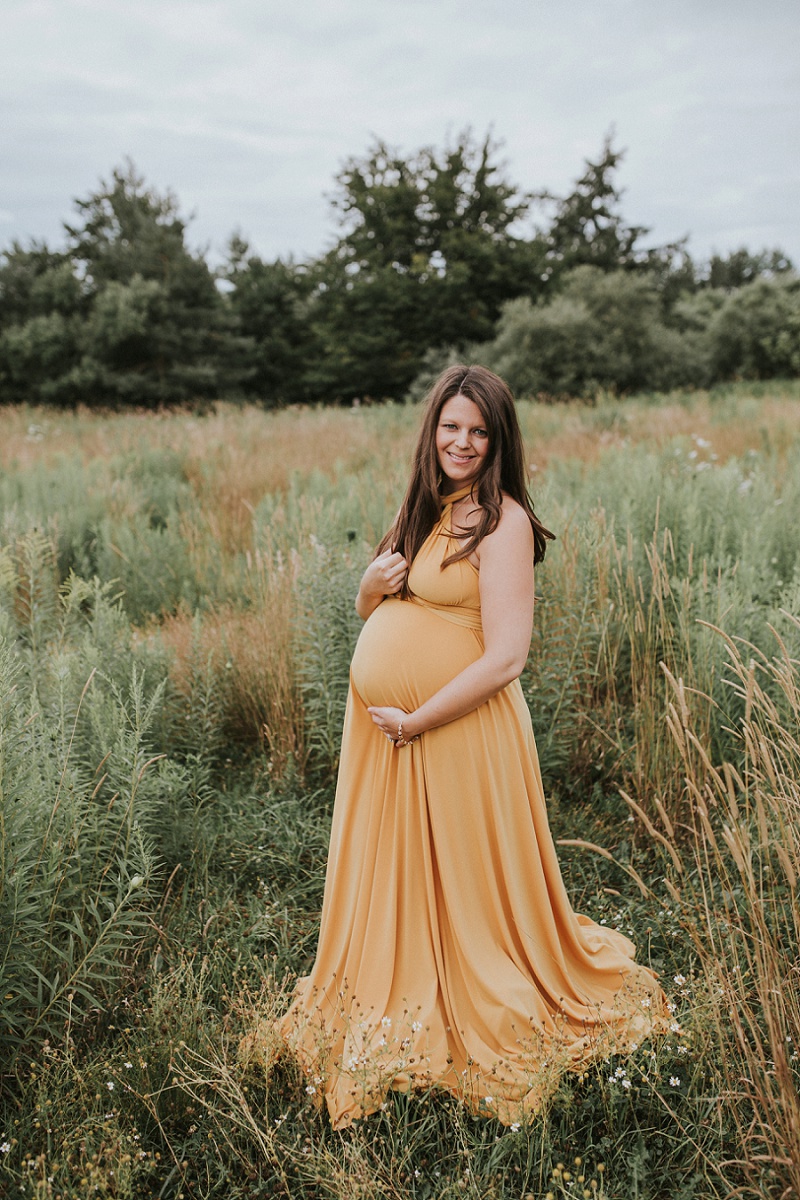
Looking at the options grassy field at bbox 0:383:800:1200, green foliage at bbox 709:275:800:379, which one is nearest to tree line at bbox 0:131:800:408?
green foliage at bbox 709:275:800:379

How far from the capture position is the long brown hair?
2273 millimetres

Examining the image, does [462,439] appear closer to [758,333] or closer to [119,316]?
[119,316]

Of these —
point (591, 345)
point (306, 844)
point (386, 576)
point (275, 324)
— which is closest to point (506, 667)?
point (386, 576)

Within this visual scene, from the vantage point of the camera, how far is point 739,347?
26.3 metres

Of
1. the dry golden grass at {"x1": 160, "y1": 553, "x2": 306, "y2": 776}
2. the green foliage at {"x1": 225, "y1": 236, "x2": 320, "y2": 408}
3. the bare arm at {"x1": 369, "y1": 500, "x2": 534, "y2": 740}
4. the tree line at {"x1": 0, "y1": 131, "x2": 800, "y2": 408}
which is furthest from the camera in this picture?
the green foliage at {"x1": 225, "y1": 236, "x2": 320, "y2": 408}

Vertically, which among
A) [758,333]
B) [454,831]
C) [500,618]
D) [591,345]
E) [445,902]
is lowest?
[445,902]

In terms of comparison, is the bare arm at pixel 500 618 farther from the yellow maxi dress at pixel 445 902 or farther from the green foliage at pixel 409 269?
the green foliage at pixel 409 269

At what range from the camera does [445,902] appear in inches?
92.9

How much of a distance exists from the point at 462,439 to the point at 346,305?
1133 inches

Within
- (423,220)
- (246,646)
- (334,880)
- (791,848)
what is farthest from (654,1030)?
(423,220)

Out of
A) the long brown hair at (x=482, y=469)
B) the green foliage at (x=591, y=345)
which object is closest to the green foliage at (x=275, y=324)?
the green foliage at (x=591, y=345)

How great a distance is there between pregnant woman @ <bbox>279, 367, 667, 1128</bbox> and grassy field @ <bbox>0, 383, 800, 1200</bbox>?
15 centimetres

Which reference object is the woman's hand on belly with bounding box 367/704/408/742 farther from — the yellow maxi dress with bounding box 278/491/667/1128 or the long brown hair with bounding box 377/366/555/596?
the long brown hair with bounding box 377/366/555/596

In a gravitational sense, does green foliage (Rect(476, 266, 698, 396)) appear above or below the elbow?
above
